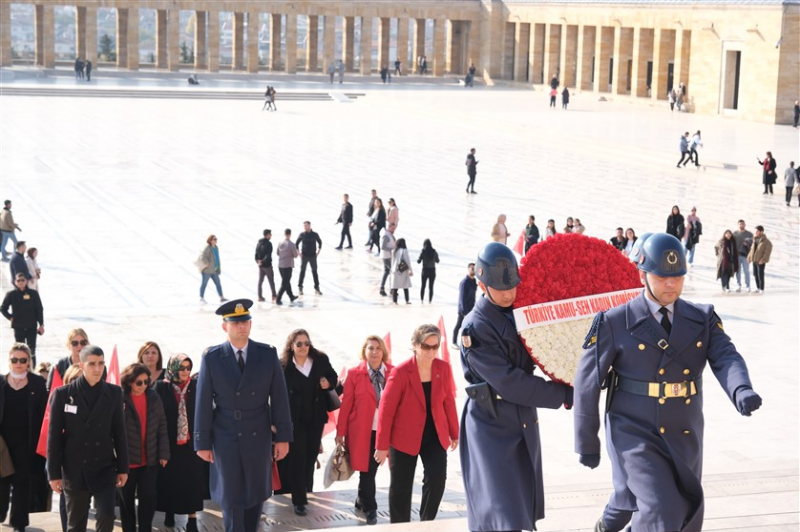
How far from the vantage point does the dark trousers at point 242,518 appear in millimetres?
5453

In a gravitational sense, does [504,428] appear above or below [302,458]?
above

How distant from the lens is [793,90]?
37719 mm

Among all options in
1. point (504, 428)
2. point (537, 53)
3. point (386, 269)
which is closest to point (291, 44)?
point (537, 53)

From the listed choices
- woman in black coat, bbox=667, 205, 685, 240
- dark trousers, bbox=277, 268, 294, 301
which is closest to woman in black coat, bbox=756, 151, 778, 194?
Answer: woman in black coat, bbox=667, 205, 685, 240

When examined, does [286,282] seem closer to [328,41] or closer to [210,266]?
[210,266]

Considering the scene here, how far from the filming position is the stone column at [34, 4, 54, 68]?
5319 centimetres

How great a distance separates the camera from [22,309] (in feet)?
36.2

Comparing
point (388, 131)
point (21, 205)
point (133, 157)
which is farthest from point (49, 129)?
point (21, 205)

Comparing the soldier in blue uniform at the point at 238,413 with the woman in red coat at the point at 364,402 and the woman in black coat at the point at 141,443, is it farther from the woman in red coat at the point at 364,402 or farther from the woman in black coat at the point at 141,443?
the woman in red coat at the point at 364,402

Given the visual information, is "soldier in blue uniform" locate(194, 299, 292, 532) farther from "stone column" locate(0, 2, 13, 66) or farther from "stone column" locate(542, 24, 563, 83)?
"stone column" locate(0, 2, 13, 66)

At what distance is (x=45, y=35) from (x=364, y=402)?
50.2 metres

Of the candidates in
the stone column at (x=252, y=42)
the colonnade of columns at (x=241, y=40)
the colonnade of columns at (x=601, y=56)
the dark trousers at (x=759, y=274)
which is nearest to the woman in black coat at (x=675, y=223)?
the dark trousers at (x=759, y=274)

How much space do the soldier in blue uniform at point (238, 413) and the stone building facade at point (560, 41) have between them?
34428 mm

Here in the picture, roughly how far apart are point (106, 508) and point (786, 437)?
514 centimetres
